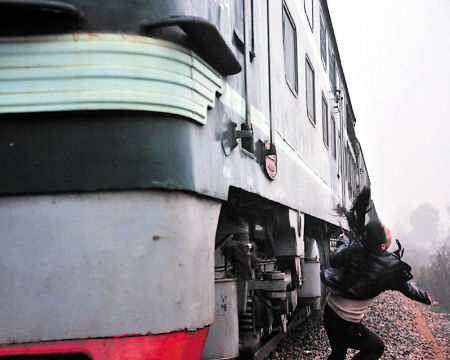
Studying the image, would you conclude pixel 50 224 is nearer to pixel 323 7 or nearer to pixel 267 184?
pixel 267 184

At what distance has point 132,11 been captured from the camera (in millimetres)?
2385

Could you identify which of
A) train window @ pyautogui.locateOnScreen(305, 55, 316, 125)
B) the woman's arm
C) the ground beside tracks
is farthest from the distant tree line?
the woman's arm

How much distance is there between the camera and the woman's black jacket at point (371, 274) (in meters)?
4.55

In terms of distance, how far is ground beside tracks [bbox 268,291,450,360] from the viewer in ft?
22.2

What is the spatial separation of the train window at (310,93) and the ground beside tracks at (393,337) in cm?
258

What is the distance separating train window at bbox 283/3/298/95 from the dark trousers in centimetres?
200

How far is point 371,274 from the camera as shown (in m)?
4.56

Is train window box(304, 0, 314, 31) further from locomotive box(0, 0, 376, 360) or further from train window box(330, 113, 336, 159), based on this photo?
locomotive box(0, 0, 376, 360)

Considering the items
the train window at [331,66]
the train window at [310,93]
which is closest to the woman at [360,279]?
the train window at [310,93]

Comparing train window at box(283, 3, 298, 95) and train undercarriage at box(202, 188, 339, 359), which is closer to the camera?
train undercarriage at box(202, 188, 339, 359)

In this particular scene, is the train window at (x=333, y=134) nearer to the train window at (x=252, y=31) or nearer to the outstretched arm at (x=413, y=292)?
the outstretched arm at (x=413, y=292)

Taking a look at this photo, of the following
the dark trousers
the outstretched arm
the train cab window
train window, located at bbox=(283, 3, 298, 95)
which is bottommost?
the dark trousers

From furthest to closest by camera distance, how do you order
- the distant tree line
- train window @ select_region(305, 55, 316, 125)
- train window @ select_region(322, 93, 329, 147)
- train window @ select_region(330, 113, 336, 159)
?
1. the distant tree line
2. train window @ select_region(330, 113, 336, 159)
3. train window @ select_region(322, 93, 329, 147)
4. train window @ select_region(305, 55, 316, 125)

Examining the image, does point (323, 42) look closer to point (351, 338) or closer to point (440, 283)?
point (351, 338)
